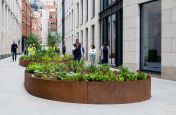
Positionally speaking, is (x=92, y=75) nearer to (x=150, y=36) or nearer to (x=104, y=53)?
(x=150, y=36)

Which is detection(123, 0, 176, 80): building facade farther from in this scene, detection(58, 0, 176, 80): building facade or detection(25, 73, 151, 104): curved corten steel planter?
detection(25, 73, 151, 104): curved corten steel planter

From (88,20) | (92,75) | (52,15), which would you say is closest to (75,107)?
(92,75)

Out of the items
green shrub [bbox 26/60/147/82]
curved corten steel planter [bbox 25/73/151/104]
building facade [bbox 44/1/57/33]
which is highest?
building facade [bbox 44/1/57/33]

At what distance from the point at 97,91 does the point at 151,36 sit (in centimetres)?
972

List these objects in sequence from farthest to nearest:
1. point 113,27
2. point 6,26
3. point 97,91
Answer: point 6,26 < point 113,27 < point 97,91

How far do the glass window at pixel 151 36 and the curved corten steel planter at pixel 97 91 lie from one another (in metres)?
7.78

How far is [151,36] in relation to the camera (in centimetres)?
1828

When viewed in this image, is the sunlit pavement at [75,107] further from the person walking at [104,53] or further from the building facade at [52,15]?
the building facade at [52,15]

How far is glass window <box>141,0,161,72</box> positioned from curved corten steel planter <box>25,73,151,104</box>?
7.78 metres

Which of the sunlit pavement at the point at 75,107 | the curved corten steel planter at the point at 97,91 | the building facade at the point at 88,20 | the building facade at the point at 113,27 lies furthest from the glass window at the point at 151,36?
the building facade at the point at 88,20

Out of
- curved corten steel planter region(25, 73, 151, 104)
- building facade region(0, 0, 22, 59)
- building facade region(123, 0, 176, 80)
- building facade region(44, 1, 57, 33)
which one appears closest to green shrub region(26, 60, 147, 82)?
curved corten steel planter region(25, 73, 151, 104)

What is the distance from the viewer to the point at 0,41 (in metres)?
37.2

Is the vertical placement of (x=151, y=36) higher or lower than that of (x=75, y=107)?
higher

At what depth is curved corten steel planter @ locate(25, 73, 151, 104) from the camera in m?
9.23
